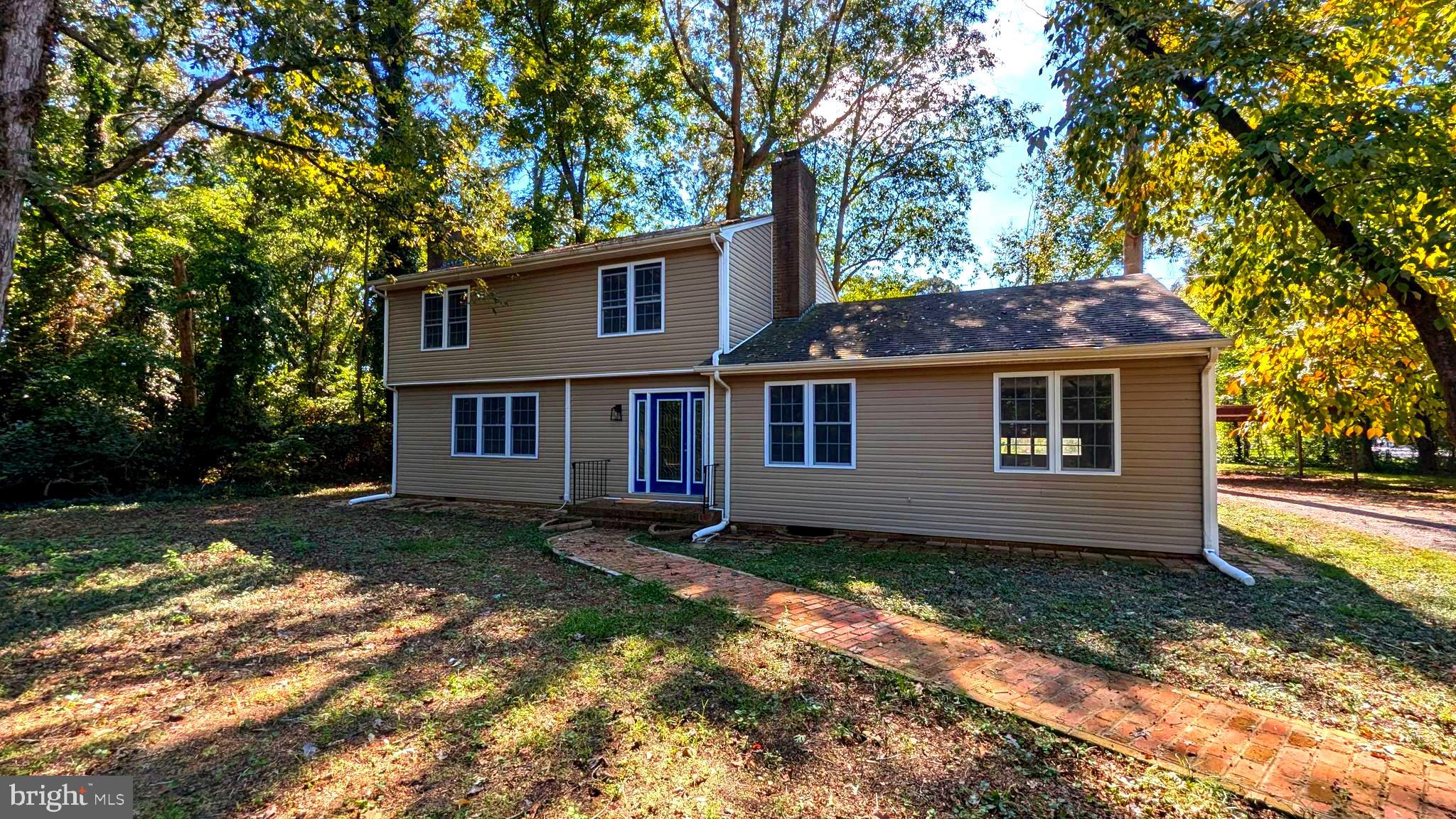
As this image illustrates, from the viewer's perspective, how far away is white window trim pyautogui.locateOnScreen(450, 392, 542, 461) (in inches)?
485

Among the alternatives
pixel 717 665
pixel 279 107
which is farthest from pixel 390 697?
pixel 279 107

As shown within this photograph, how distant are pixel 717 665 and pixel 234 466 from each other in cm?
1651

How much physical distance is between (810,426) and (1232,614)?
5.60m

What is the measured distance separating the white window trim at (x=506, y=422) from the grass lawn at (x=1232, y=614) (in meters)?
5.05

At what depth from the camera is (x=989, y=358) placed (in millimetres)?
8094

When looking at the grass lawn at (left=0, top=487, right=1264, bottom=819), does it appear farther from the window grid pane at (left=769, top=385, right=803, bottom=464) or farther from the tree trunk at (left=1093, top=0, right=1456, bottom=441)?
the tree trunk at (left=1093, top=0, right=1456, bottom=441)

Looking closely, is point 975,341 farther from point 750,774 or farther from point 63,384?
point 63,384

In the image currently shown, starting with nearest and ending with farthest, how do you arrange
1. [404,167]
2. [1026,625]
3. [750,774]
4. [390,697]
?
[750,774] < [390,697] < [1026,625] < [404,167]

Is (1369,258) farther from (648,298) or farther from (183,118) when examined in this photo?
(183,118)

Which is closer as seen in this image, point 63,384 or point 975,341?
point 975,341

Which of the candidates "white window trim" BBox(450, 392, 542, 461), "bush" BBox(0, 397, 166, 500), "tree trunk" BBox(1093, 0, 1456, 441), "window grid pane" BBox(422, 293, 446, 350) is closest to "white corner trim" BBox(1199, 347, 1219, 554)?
"tree trunk" BBox(1093, 0, 1456, 441)

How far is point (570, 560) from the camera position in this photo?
7.59m

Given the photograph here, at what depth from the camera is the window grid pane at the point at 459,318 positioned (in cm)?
1304

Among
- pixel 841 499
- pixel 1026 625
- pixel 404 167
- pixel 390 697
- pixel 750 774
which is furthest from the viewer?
pixel 404 167
